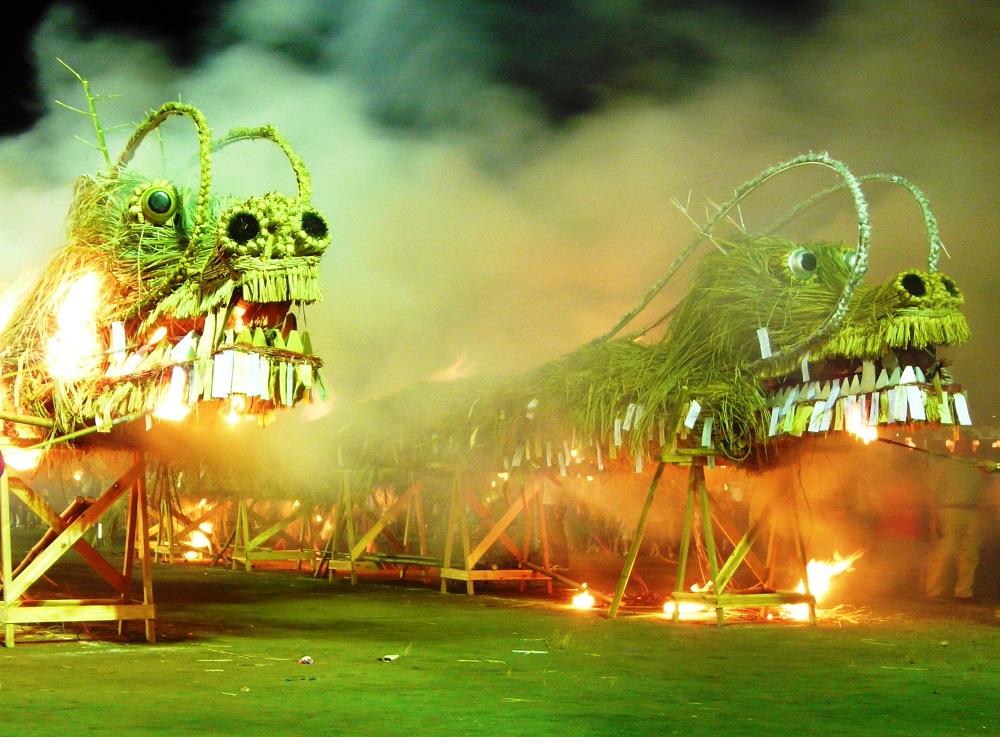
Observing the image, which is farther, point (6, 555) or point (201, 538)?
point (201, 538)

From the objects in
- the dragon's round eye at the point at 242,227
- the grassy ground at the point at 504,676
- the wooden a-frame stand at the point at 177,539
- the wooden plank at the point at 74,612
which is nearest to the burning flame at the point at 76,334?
the dragon's round eye at the point at 242,227

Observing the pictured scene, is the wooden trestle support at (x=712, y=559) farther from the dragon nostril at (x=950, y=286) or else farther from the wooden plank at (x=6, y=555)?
the wooden plank at (x=6, y=555)

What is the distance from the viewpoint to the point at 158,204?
8.78 metres

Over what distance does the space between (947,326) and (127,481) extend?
7682 mm

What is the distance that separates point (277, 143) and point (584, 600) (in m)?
8.66

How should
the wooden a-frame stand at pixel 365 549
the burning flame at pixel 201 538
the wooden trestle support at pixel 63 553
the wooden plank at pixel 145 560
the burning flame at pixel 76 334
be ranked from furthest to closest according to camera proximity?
the burning flame at pixel 201 538 → the wooden a-frame stand at pixel 365 549 → the wooden plank at pixel 145 560 → the burning flame at pixel 76 334 → the wooden trestle support at pixel 63 553

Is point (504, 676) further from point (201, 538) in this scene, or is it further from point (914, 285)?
point (201, 538)

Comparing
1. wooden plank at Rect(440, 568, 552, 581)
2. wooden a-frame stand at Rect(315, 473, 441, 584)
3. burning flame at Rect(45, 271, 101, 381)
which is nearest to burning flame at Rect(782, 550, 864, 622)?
wooden plank at Rect(440, 568, 552, 581)

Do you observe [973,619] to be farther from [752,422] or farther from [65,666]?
[65,666]

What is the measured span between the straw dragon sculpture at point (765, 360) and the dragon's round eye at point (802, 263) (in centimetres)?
2

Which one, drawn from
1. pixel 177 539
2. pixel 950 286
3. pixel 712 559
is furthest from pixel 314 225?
pixel 177 539

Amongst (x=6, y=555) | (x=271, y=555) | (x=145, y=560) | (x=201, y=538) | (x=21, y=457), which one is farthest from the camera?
(x=201, y=538)

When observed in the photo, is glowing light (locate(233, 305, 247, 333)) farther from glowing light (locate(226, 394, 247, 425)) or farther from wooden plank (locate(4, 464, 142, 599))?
wooden plank (locate(4, 464, 142, 599))

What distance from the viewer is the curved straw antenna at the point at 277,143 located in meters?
8.52
